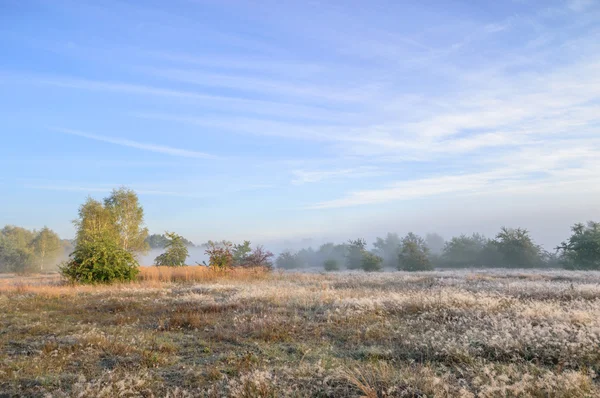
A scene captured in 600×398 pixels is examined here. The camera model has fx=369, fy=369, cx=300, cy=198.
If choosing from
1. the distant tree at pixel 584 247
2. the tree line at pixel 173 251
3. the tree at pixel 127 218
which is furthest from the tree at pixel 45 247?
the distant tree at pixel 584 247

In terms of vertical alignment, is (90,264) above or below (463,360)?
above

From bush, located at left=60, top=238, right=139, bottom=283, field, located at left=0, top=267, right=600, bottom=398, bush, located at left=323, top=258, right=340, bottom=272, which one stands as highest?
bush, located at left=60, top=238, right=139, bottom=283

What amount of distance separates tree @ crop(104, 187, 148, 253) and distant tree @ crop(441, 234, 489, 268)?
40853mm

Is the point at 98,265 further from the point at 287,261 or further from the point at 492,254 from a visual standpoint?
the point at 287,261

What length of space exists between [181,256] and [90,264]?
17.5 m

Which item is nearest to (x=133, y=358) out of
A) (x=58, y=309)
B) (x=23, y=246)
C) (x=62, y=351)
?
(x=62, y=351)

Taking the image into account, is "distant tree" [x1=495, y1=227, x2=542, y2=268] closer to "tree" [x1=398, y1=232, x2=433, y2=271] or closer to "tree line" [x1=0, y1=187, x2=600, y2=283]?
"tree line" [x1=0, y1=187, x2=600, y2=283]

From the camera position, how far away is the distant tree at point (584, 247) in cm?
3553

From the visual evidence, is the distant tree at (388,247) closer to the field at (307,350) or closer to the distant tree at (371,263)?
the distant tree at (371,263)

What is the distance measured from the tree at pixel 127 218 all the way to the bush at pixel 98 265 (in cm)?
2440

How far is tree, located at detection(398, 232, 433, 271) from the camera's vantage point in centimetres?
4425

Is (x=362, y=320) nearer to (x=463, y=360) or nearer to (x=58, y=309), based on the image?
(x=463, y=360)

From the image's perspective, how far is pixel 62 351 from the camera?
21.8ft

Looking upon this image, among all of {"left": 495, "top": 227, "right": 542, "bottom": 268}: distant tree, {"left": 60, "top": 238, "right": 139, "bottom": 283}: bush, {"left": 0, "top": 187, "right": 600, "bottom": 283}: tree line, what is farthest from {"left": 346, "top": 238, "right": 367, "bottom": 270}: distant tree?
{"left": 60, "top": 238, "right": 139, "bottom": 283}: bush
